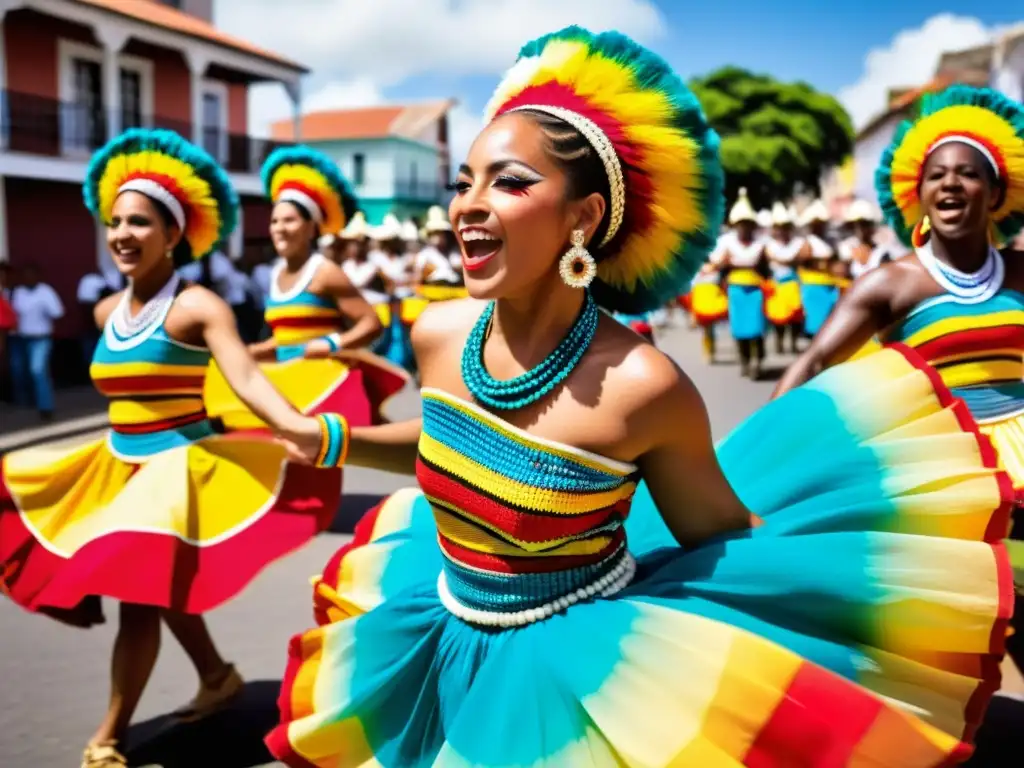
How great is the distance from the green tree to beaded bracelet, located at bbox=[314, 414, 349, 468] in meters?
46.2

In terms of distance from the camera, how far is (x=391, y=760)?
220 cm

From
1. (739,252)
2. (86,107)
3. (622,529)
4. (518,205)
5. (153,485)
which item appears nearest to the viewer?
(518,205)

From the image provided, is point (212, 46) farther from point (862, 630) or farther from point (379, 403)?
point (862, 630)

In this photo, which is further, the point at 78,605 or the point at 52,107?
the point at 52,107

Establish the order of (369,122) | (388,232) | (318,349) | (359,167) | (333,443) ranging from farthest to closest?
(369,122), (359,167), (388,232), (318,349), (333,443)

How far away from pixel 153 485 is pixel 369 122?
67.4m

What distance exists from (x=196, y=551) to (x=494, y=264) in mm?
1908

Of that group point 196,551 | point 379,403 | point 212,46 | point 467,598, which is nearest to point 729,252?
point 379,403

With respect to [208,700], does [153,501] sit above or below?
above

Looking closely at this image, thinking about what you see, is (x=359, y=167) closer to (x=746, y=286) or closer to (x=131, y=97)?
(x=131, y=97)

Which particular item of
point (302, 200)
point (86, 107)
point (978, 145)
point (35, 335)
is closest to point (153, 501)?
point (978, 145)

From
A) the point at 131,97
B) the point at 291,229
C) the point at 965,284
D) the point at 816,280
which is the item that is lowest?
the point at 816,280

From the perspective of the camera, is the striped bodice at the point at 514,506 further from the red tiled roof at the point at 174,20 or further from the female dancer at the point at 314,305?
the red tiled roof at the point at 174,20

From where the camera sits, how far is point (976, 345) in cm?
368
